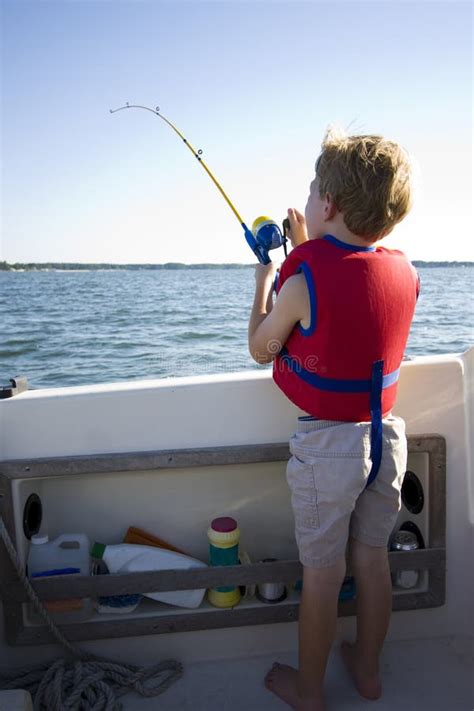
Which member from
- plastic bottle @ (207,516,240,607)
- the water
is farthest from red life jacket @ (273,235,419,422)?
the water

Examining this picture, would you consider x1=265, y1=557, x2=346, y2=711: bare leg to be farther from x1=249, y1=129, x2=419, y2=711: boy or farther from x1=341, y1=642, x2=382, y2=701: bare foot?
Result: x1=341, y1=642, x2=382, y2=701: bare foot

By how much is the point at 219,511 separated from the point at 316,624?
1.81 feet

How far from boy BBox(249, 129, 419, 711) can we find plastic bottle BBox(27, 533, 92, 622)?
0.69 m

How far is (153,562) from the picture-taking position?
1.78 meters

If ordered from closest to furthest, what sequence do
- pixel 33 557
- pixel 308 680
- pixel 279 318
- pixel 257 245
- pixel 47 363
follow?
A: pixel 279 318
pixel 308 680
pixel 257 245
pixel 33 557
pixel 47 363

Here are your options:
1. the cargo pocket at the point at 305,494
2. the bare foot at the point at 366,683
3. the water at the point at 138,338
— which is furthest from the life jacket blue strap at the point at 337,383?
the water at the point at 138,338

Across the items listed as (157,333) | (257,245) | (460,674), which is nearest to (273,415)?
(257,245)

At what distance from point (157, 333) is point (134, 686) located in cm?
1025

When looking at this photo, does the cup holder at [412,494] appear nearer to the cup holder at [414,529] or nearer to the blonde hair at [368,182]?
the cup holder at [414,529]

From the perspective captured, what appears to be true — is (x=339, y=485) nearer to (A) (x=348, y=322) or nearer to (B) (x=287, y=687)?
(A) (x=348, y=322)

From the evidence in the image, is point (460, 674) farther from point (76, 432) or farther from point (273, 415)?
point (76, 432)

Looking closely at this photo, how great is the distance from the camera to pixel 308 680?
1.51m

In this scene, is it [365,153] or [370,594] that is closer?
[365,153]

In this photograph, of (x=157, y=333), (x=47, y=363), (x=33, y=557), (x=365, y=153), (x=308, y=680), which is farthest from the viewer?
(x=157, y=333)
